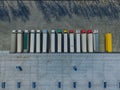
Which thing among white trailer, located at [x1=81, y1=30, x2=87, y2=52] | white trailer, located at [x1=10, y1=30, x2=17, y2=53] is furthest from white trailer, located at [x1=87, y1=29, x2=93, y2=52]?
white trailer, located at [x1=10, y1=30, x2=17, y2=53]

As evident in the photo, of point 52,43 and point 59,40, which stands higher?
point 59,40

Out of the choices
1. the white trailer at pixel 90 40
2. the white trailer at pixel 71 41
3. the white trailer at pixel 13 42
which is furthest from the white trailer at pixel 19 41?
the white trailer at pixel 90 40

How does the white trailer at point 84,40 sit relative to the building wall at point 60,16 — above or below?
below

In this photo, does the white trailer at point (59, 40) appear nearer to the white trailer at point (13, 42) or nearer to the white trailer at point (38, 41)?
the white trailer at point (38, 41)

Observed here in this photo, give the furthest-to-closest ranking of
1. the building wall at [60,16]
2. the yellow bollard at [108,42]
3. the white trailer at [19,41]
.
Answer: the building wall at [60,16]
the yellow bollard at [108,42]
the white trailer at [19,41]

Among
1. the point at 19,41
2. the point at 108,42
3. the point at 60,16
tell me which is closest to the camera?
the point at 19,41

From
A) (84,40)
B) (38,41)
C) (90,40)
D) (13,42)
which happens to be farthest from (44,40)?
(90,40)

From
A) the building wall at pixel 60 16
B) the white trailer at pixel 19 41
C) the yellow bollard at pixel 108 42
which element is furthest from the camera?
the building wall at pixel 60 16

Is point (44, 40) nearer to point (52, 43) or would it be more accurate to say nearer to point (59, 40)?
point (52, 43)
